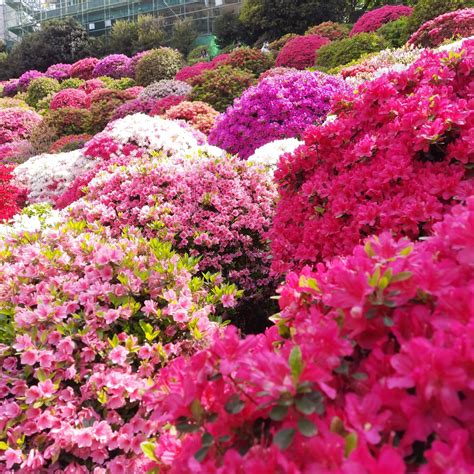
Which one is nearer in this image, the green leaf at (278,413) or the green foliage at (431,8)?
the green leaf at (278,413)

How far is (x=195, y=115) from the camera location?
30.1 ft

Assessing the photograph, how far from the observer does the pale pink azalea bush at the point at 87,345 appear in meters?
1.80

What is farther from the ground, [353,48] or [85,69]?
[85,69]

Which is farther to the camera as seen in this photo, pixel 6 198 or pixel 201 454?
pixel 6 198

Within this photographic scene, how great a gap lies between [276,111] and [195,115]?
307cm

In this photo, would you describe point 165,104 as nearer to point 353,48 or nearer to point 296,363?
point 353,48

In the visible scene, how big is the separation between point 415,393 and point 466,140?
150 centimetres

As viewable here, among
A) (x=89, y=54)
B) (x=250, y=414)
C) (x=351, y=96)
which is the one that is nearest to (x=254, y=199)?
(x=351, y=96)

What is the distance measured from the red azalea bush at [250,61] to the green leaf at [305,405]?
14353 millimetres

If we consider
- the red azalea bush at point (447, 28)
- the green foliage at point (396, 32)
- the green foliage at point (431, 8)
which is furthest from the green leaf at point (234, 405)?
the green foliage at point (396, 32)

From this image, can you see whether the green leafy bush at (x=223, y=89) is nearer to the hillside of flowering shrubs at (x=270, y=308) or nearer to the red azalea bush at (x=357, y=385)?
the hillside of flowering shrubs at (x=270, y=308)

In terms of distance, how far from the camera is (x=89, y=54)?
33.4 meters

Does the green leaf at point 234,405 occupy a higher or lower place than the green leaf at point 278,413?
lower

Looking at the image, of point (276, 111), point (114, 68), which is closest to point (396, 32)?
point (276, 111)
